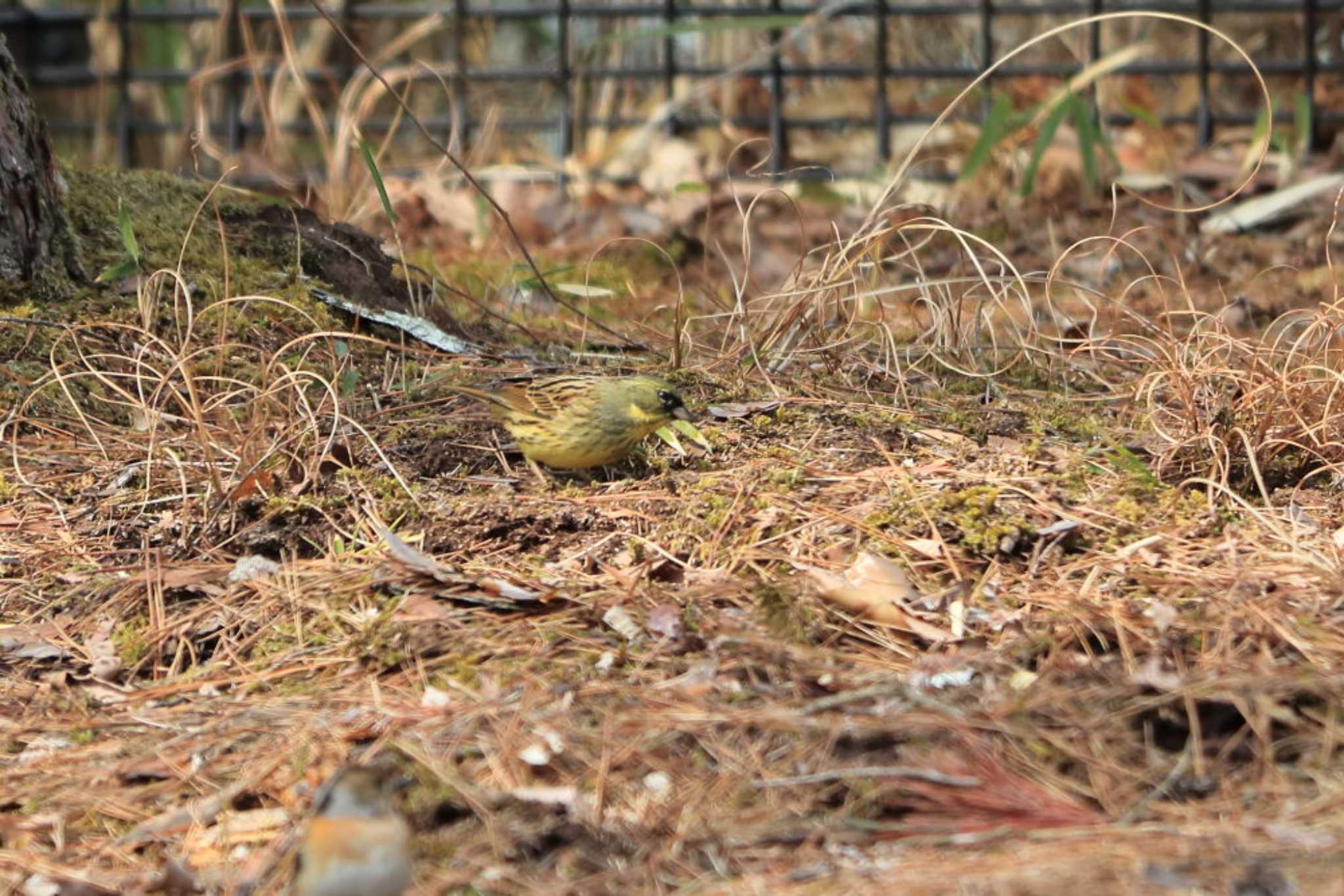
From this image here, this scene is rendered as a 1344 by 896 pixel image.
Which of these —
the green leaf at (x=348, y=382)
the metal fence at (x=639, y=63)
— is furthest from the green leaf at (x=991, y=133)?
the green leaf at (x=348, y=382)

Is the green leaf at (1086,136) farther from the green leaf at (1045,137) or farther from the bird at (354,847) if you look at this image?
the bird at (354,847)

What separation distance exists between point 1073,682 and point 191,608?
2.10 meters

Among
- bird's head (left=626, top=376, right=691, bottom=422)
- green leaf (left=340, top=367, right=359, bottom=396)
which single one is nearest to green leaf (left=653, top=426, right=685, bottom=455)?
bird's head (left=626, top=376, right=691, bottom=422)

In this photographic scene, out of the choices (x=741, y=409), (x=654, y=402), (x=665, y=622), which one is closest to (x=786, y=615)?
(x=665, y=622)

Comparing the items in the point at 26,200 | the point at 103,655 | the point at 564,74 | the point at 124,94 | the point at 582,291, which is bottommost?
the point at 103,655

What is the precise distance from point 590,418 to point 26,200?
2077mm

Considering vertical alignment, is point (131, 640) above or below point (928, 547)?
below

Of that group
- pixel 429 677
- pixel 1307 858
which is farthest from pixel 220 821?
pixel 1307 858

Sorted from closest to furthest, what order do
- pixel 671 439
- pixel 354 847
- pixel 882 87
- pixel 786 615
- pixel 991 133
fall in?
1. pixel 354 847
2. pixel 786 615
3. pixel 671 439
4. pixel 991 133
5. pixel 882 87

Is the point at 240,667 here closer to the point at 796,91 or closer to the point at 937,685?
the point at 937,685

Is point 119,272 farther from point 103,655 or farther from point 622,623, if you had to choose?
point 622,623

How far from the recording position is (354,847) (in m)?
2.44

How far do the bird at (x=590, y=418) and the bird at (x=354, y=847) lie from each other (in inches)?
69.6

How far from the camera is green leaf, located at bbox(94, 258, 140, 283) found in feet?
16.0
